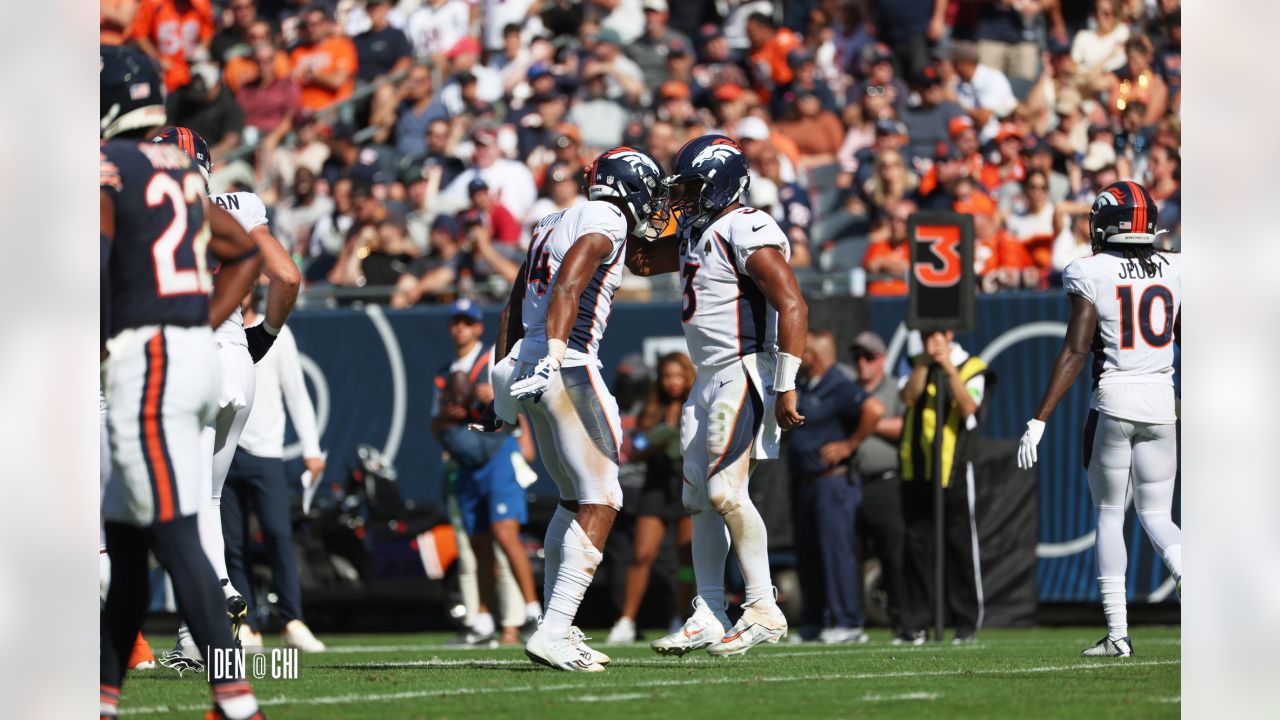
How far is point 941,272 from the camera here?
37.7ft

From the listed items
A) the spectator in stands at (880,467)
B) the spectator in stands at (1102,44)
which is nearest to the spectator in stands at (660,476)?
the spectator in stands at (880,467)

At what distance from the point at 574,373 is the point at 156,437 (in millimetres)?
2611

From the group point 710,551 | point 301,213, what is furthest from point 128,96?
point 301,213

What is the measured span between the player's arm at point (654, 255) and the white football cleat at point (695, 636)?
1.56m

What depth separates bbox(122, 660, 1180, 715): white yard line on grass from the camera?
6488mm

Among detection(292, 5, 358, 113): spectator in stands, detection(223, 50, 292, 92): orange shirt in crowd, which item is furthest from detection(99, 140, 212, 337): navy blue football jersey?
detection(223, 50, 292, 92): orange shirt in crowd

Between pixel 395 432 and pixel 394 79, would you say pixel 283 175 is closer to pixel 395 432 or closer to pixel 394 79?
pixel 394 79

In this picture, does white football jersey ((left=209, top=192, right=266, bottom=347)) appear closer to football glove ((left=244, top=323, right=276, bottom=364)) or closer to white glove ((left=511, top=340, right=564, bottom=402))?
football glove ((left=244, top=323, right=276, bottom=364))

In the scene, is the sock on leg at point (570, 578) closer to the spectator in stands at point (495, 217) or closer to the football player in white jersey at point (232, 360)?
the football player in white jersey at point (232, 360)

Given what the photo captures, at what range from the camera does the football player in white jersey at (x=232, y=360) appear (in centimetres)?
791

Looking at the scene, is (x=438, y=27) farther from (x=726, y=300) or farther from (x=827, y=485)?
(x=726, y=300)

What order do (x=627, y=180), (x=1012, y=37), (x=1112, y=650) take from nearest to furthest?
(x=627, y=180), (x=1112, y=650), (x=1012, y=37)
